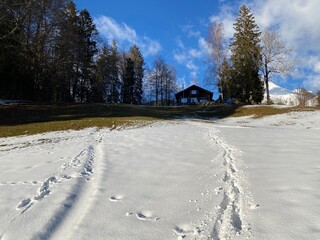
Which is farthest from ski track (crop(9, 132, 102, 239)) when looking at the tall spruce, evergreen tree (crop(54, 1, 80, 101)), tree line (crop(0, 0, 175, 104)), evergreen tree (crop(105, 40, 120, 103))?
evergreen tree (crop(105, 40, 120, 103))

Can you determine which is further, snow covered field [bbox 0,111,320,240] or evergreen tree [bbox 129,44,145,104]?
evergreen tree [bbox 129,44,145,104]

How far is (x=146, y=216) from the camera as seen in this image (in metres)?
3.78

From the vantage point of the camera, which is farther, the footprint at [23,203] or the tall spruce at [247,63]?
the tall spruce at [247,63]

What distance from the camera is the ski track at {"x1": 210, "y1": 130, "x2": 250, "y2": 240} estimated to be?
10.5ft

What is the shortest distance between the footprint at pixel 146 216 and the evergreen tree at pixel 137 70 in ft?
204

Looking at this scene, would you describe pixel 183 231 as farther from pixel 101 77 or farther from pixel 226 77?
pixel 101 77

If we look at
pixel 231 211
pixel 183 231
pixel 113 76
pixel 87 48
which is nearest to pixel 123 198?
pixel 183 231

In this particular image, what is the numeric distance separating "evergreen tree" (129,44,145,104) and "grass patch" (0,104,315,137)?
3130cm

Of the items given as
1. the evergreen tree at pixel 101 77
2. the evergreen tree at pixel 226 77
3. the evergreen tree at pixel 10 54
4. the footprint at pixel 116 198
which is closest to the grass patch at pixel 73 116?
the evergreen tree at pixel 10 54

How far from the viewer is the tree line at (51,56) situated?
25.6 metres

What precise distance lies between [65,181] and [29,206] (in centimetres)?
131

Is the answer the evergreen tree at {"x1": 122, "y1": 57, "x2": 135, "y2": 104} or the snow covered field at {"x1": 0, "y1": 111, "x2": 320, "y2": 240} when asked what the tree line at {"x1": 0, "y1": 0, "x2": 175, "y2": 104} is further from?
the snow covered field at {"x1": 0, "y1": 111, "x2": 320, "y2": 240}

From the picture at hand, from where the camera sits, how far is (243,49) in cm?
4016

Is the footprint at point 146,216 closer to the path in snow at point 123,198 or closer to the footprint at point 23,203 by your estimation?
the path in snow at point 123,198
